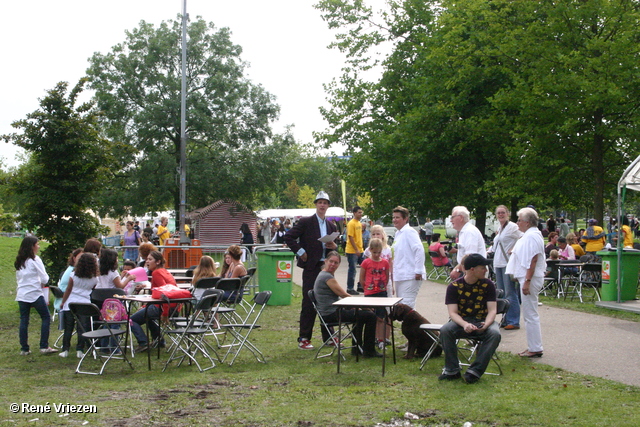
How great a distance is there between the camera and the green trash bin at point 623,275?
13.4 m

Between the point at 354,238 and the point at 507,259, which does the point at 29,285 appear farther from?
the point at 354,238

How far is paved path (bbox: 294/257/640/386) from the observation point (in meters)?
7.49

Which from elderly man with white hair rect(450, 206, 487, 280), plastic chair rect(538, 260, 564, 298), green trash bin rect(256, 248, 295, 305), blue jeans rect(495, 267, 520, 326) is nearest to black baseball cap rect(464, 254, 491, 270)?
elderly man with white hair rect(450, 206, 487, 280)

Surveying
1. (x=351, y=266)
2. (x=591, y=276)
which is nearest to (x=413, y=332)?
(x=351, y=266)

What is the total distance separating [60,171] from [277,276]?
4980mm

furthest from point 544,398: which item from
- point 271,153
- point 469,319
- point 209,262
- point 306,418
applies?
point 271,153

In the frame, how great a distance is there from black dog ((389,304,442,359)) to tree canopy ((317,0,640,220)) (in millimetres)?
13865

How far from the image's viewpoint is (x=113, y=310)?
860 centimetres

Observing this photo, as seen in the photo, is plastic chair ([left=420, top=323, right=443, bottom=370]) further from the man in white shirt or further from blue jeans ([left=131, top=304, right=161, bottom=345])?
blue jeans ([left=131, top=304, right=161, bottom=345])

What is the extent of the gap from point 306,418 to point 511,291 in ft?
18.0

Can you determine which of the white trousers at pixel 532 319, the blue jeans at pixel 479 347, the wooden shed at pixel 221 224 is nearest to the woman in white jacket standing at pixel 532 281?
the white trousers at pixel 532 319

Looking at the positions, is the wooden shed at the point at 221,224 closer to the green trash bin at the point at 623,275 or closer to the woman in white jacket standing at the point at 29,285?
the green trash bin at the point at 623,275

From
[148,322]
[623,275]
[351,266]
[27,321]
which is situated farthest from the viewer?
[351,266]

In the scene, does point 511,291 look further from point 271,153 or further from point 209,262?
point 271,153
